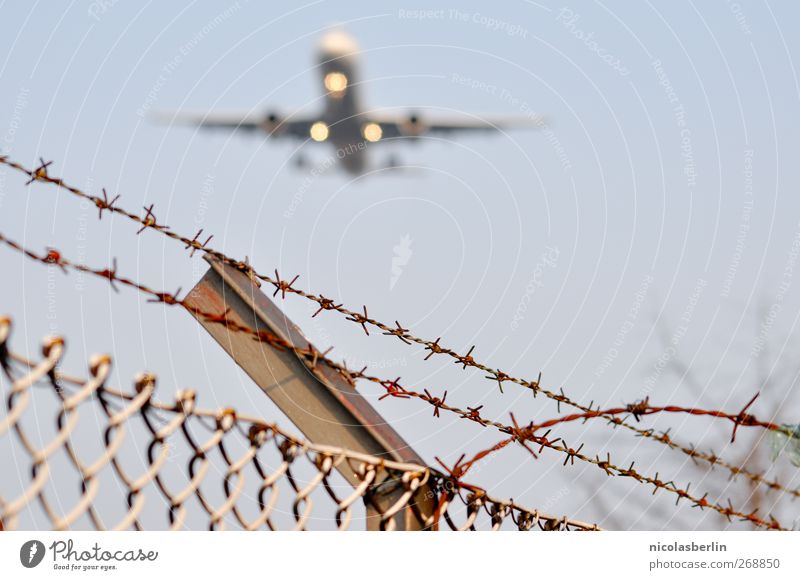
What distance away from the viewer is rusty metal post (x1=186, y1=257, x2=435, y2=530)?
2.16m

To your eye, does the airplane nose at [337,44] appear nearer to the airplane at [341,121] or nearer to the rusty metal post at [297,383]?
the airplane at [341,121]

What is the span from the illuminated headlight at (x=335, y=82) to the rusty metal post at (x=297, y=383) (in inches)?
978

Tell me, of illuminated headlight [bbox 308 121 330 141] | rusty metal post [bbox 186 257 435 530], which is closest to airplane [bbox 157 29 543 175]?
illuminated headlight [bbox 308 121 330 141]

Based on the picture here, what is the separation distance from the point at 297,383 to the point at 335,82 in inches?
1033

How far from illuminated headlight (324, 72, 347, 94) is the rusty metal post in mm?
24846

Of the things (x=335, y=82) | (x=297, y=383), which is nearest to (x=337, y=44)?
(x=335, y=82)

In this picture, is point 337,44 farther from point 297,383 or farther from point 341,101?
point 297,383

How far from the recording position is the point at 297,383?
220 centimetres

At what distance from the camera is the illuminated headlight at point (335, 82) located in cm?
2661

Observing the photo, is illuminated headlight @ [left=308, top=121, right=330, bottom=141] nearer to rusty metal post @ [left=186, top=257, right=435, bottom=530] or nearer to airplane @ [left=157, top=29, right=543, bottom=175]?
airplane @ [left=157, top=29, right=543, bottom=175]

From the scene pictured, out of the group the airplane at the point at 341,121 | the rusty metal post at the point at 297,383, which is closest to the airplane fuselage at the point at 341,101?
the airplane at the point at 341,121

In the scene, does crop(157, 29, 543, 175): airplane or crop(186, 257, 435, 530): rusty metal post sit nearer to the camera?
crop(186, 257, 435, 530): rusty metal post
